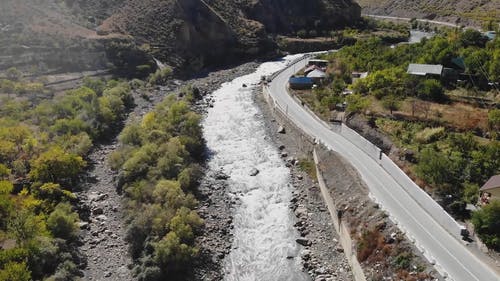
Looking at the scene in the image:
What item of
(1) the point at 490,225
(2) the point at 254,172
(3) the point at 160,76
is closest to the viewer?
(1) the point at 490,225

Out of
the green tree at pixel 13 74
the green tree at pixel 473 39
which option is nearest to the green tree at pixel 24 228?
the green tree at pixel 13 74

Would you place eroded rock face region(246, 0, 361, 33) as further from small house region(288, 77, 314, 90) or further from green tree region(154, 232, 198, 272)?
green tree region(154, 232, 198, 272)

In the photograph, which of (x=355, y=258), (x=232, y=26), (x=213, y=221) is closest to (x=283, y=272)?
(x=355, y=258)

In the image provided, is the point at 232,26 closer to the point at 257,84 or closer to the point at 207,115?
the point at 257,84

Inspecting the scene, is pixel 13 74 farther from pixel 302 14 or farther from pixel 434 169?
pixel 302 14

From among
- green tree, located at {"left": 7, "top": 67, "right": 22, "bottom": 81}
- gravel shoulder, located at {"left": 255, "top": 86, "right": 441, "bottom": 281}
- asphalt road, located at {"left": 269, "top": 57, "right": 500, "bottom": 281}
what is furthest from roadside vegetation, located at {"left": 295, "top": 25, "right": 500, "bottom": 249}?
green tree, located at {"left": 7, "top": 67, "right": 22, "bottom": 81}

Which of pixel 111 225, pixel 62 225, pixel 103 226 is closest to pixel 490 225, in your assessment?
pixel 111 225
